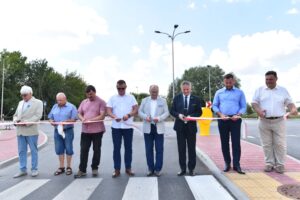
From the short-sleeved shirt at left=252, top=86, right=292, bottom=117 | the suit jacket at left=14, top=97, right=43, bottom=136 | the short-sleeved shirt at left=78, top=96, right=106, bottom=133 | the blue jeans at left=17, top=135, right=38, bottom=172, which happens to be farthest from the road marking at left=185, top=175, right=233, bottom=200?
the suit jacket at left=14, top=97, right=43, bottom=136

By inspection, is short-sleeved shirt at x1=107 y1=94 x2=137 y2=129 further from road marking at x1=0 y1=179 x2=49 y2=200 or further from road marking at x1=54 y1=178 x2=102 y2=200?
road marking at x1=0 y1=179 x2=49 y2=200

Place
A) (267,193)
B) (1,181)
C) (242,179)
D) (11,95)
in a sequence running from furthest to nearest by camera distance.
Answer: (11,95)
(1,181)
(242,179)
(267,193)

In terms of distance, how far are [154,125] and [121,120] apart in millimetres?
714

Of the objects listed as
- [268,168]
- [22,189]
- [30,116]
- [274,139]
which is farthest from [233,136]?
[30,116]

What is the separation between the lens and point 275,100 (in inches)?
327

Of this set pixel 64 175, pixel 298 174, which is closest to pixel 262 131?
pixel 298 174

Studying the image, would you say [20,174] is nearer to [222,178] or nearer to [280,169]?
[222,178]

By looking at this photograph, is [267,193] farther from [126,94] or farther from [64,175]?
[64,175]

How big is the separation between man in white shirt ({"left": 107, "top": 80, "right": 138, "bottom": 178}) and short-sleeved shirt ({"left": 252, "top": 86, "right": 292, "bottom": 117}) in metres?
2.74

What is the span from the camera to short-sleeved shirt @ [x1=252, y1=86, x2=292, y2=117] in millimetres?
8312

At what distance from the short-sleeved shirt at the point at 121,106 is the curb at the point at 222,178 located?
2132mm

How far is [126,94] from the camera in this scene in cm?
884

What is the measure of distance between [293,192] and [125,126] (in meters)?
3.65

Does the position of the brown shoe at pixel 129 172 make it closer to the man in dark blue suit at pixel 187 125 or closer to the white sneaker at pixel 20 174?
the man in dark blue suit at pixel 187 125
